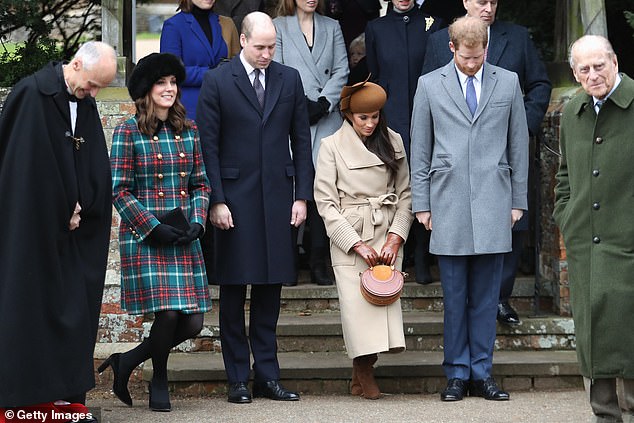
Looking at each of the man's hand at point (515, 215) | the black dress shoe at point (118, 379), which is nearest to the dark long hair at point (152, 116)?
the black dress shoe at point (118, 379)

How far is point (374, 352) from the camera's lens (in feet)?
24.7

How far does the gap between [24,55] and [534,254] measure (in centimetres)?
375

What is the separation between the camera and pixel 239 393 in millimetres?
7621

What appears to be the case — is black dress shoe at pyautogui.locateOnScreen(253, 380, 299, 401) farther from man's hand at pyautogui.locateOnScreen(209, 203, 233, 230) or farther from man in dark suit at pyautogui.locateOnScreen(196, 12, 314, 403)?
man's hand at pyautogui.locateOnScreen(209, 203, 233, 230)

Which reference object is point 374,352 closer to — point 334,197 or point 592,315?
point 334,197

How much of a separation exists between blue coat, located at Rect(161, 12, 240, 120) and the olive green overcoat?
2782mm

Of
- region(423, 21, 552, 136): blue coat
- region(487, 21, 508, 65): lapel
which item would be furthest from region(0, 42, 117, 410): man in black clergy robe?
region(487, 21, 508, 65): lapel

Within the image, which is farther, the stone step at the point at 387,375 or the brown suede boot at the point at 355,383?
the stone step at the point at 387,375

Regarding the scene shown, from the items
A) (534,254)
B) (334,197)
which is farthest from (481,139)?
(534,254)

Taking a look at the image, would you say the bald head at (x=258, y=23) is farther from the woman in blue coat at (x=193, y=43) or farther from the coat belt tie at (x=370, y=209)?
the coat belt tie at (x=370, y=209)

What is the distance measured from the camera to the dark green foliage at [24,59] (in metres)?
9.26

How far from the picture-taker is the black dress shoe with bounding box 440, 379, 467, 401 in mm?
7555

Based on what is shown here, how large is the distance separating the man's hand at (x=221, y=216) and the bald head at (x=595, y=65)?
7.09 ft

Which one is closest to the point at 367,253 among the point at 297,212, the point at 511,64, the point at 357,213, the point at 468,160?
the point at 357,213
